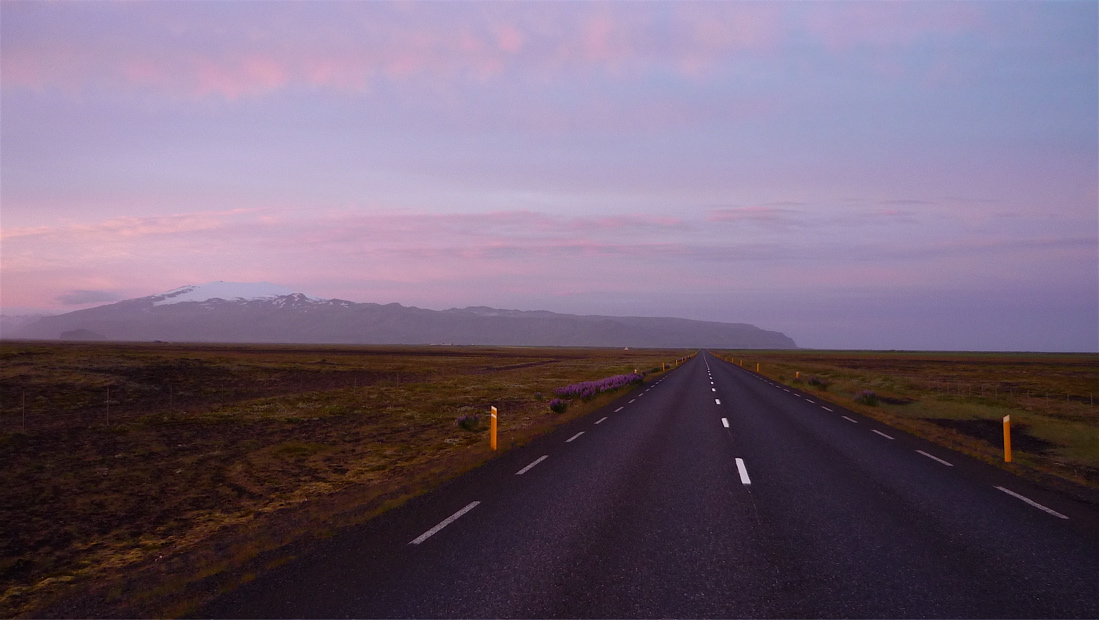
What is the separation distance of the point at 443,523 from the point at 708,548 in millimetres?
3479

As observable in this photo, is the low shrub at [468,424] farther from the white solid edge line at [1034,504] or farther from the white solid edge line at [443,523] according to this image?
the white solid edge line at [1034,504]

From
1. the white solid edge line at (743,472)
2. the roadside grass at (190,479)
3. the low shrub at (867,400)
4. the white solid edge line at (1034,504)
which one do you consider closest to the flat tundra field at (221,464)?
the roadside grass at (190,479)

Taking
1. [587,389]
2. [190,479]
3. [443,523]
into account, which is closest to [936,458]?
[443,523]

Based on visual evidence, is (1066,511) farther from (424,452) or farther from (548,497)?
(424,452)

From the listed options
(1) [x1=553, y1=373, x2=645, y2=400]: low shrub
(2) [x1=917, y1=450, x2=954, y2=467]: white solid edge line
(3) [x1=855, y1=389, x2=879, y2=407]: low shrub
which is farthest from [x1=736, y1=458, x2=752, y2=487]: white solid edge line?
(3) [x1=855, y1=389, x2=879, y2=407]: low shrub


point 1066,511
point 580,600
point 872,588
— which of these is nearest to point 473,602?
point 580,600

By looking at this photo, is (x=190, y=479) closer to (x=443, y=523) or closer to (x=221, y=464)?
(x=221, y=464)

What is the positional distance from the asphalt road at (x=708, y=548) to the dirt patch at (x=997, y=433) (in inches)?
239

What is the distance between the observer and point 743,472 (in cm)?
1065

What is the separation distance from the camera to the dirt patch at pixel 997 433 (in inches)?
620

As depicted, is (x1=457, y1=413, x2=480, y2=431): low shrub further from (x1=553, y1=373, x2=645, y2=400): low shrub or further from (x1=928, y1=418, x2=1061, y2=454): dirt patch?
(x1=928, y1=418, x2=1061, y2=454): dirt patch

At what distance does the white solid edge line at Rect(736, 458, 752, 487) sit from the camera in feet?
32.1

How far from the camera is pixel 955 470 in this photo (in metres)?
11.2

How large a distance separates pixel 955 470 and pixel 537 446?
8.97 meters
